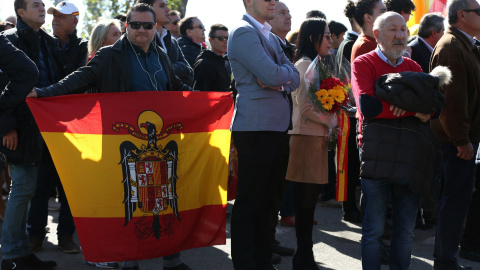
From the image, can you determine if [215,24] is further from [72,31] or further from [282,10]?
[72,31]

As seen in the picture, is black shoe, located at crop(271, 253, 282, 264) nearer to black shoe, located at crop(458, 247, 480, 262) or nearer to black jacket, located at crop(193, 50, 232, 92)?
black shoe, located at crop(458, 247, 480, 262)

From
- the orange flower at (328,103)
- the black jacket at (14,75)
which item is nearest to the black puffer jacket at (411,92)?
the orange flower at (328,103)

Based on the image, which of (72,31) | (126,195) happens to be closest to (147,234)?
(126,195)

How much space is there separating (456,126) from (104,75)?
2.84 meters

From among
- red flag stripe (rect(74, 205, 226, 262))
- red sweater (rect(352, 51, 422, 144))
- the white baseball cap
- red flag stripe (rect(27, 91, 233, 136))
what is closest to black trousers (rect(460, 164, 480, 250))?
red sweater (rect(352, 51, 422, 144))

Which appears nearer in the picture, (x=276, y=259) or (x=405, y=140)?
(x=405, y=140)

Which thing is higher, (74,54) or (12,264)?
(74,54)

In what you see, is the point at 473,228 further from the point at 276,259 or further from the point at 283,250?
the point at 276,259

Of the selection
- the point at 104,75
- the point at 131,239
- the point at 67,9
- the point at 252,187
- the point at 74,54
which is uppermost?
the point at 67,9

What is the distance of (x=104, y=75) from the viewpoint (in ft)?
18.0

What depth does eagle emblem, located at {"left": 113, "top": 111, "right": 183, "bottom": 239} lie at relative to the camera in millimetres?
5375

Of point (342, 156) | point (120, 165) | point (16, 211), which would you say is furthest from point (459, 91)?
point (16, 211)

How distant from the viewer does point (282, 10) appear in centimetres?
749

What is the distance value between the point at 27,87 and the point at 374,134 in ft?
8.81
